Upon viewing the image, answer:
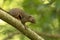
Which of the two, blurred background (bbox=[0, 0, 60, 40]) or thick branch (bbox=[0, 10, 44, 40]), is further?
blurred background (bbox=[0, 0, 60, 40])

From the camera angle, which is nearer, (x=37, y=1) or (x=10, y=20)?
(x=10, y=20)

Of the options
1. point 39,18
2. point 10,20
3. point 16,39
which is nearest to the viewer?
point 10,20

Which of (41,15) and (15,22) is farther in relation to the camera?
(41,15)

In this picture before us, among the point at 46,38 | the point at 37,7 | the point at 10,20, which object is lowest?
the point at 10,20

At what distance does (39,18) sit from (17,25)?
163cm

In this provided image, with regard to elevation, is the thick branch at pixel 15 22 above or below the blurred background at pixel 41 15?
below

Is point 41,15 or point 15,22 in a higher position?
point 41,15

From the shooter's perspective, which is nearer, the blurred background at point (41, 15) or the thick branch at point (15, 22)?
the thick branch at point (15, 22)

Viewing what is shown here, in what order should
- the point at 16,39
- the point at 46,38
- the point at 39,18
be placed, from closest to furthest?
the point at 46,38, the point at 39,18, the point at 16,39

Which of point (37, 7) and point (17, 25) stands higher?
point (37, 7)

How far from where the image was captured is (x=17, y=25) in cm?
148

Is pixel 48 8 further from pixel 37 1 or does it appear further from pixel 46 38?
pixel 46 38

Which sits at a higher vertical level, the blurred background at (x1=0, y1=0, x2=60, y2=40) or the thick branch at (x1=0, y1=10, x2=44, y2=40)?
the blurred background at (x1=0, y1=0, x2=60, y2=40)

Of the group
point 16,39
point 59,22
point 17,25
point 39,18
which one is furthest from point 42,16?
point 17,25
